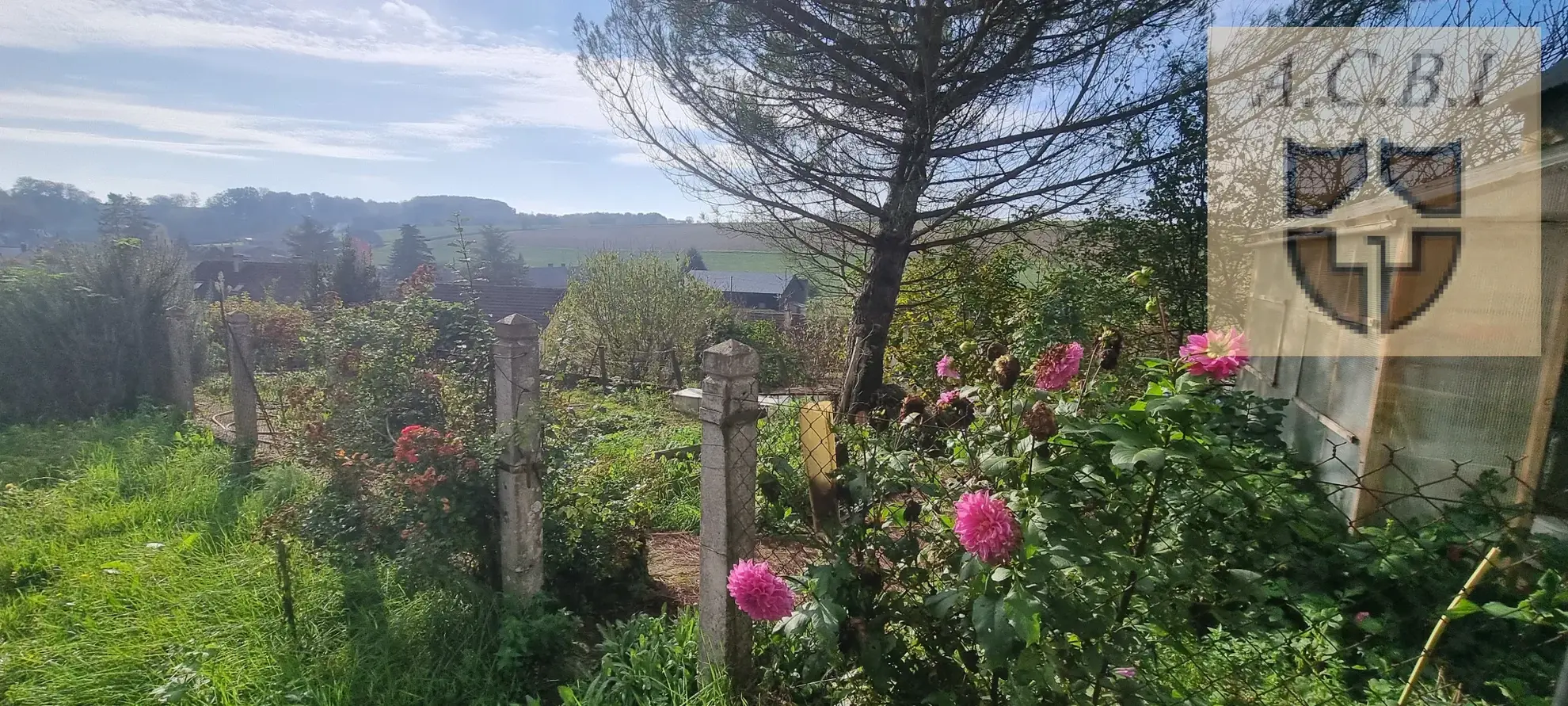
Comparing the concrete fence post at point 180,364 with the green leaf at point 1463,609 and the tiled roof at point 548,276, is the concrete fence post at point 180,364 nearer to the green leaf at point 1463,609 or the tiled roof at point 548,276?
the green leaf at point 1463,609

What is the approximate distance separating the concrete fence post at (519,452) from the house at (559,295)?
0.77 metres

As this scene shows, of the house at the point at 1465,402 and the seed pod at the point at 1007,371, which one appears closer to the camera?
the seed pod at the point at 1007,371

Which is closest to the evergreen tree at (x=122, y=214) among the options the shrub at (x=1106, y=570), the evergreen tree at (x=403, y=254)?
the evergreen tree at (x=403, y=254)

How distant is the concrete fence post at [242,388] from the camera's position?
17.4ft

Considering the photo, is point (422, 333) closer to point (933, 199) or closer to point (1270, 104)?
point (933, 199)

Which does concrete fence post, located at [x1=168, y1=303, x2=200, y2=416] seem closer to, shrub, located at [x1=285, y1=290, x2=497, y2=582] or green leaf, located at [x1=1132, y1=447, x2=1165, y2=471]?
shrub, located at [x1=285, y1=290, x2=497, y2=582]

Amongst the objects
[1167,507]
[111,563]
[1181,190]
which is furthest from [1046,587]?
[1181,190]

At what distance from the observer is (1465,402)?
2826mm

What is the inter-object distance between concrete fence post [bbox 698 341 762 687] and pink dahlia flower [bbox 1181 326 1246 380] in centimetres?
118

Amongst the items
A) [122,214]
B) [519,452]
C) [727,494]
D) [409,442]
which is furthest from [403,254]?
[727,494]

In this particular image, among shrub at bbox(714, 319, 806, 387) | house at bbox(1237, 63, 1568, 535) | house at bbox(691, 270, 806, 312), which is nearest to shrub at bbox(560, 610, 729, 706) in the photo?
house at bbox(1237, 63, 1568, 535)

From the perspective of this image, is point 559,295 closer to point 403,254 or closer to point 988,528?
point 403,254

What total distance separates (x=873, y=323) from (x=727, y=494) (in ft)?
14.5

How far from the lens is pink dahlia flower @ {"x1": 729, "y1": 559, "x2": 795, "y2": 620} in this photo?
70.4 inches
